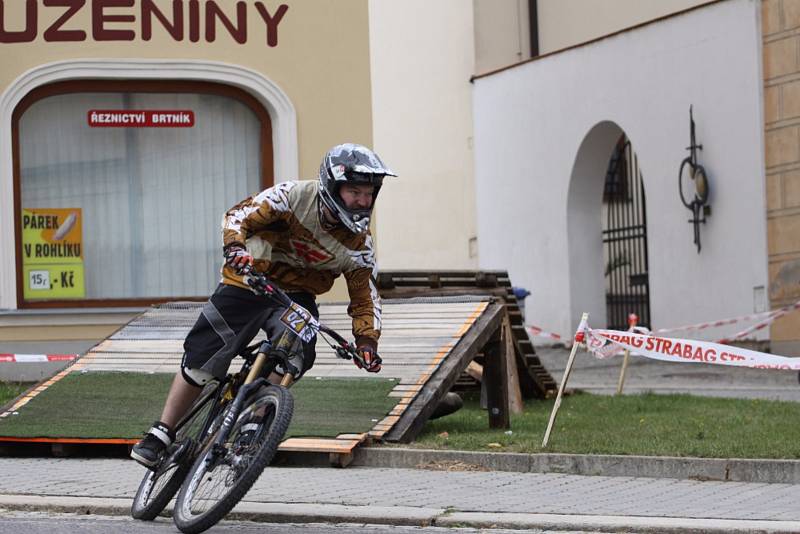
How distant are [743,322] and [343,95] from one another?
6.65 metres

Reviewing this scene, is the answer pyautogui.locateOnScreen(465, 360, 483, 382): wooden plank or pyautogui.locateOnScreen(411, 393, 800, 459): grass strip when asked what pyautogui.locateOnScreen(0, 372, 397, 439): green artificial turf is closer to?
pyautogui.locateOnScreen(411, 393, 800, 459): grass strip

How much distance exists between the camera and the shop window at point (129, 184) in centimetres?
1580

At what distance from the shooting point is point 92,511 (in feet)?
24.6

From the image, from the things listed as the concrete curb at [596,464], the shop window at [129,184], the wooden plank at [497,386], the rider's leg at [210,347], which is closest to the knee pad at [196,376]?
the rider's leg at [210,347]

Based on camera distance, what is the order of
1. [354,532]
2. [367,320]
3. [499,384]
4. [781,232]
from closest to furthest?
[354,532], [367,320], [499,384], [781,232]

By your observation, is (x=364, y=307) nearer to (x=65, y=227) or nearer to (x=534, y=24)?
(x=65, y=227)

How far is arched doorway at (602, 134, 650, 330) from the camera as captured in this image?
24469mm

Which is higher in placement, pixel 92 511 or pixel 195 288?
pixel 195 288

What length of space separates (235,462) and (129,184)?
1028 centimetres

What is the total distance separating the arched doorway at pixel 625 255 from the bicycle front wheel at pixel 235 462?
17.6 metres

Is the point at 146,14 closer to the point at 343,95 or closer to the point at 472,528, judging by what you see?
the point at 343,95

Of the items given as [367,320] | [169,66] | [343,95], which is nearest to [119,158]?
[169,66]

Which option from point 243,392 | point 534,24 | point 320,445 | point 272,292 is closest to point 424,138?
point 534,24

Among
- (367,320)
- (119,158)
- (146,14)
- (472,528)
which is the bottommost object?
(472,528)
